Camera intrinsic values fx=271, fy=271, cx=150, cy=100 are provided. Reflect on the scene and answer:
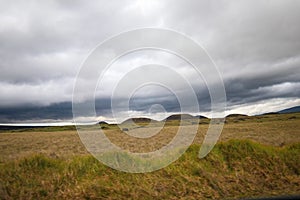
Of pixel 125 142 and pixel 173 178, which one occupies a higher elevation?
pixel 125 142

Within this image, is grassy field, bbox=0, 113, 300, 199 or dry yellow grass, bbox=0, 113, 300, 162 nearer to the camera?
grassy field, bbox=0, 113, 300, 199

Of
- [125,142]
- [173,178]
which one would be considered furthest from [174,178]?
[125,142]

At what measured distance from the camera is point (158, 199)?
7.75 metres

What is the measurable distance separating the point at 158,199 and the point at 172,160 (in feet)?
8.54

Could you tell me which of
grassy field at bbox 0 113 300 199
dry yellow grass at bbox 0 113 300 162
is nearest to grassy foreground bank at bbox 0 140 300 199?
grassy field at bbox 0 113 300 199

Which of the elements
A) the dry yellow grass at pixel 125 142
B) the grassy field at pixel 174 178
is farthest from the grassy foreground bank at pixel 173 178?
the dry yellow grass at pixel 125 142

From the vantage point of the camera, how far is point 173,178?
9.03 m

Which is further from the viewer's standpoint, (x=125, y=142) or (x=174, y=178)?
(x=125, y=142)

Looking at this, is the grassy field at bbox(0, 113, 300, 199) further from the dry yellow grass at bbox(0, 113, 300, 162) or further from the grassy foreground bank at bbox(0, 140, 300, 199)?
the dry yellow grass at bbox(0, 113, 300, 162)

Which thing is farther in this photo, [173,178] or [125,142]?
[125,142]

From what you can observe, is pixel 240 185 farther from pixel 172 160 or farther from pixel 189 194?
pixel 172 160

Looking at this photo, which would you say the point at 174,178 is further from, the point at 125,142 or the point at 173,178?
the point at 125,142

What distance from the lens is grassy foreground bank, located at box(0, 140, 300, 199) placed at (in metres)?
8.05

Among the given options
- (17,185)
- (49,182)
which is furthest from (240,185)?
(17,185)
